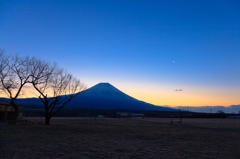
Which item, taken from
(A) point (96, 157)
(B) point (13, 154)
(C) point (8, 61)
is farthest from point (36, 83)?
(A) point (96, 157)

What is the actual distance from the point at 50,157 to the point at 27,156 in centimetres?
98

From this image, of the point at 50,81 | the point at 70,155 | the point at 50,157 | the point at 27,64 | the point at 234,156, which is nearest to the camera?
the point at 50,157

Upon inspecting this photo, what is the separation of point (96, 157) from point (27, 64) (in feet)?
67.7

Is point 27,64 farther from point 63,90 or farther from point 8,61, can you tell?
point 63,90

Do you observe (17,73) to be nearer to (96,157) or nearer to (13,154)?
(13,154)

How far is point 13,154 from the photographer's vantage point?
826 centimetres

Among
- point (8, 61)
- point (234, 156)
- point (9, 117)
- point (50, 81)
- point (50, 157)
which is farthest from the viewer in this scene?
point (9, 117)

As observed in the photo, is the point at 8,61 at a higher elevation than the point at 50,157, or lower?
higher

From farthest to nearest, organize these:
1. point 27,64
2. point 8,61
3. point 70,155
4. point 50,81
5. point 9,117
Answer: point 9,117
point 50,81
point 27,64
point 8,61
point 70,155

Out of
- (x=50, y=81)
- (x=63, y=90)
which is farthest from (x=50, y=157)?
(x=63, y=90)

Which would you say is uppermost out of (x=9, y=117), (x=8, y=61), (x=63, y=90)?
(x=8, y=61)

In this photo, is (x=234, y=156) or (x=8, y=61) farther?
(x=8, y=61)

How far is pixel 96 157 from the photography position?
27.0ft

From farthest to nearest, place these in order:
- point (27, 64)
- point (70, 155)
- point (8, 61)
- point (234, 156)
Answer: point (27, 64) < point (8, 61) < point (234, 156) < point (70, 155)
